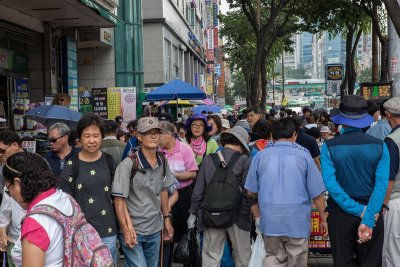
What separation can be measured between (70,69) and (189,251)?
12.1 m

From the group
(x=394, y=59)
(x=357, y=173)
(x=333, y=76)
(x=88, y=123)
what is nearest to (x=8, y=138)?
(x=88, y=123)

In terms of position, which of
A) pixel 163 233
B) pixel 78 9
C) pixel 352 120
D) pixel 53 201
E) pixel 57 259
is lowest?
pixel 163 233

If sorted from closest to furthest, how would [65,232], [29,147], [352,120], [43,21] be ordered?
[65,232] < [352,120] < [29,147] < [43,21]

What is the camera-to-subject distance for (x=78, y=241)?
10.5ft

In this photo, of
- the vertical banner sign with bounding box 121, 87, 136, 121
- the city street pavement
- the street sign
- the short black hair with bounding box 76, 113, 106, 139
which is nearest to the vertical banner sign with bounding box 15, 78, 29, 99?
the vertical banner sign with bounding box 121, 87, 136, 121

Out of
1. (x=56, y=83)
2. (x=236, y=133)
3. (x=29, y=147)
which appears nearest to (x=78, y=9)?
(x=56, y=83)

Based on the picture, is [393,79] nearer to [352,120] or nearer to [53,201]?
[352,120]

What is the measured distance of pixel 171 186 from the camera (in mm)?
5465

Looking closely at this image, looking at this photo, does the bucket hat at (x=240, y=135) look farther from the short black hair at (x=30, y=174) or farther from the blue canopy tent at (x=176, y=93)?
the blue canopy tent at (x=176, y=93)

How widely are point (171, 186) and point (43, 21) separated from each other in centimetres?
1161

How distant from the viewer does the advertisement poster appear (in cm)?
686

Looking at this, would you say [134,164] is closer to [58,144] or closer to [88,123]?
[88,123]

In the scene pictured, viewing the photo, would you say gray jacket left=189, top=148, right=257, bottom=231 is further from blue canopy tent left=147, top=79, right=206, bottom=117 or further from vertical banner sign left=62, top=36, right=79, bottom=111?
vertical banner sign left=62, top=36, right=79, bottom=111

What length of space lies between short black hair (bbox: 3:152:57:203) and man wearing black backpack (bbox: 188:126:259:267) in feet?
8.54
